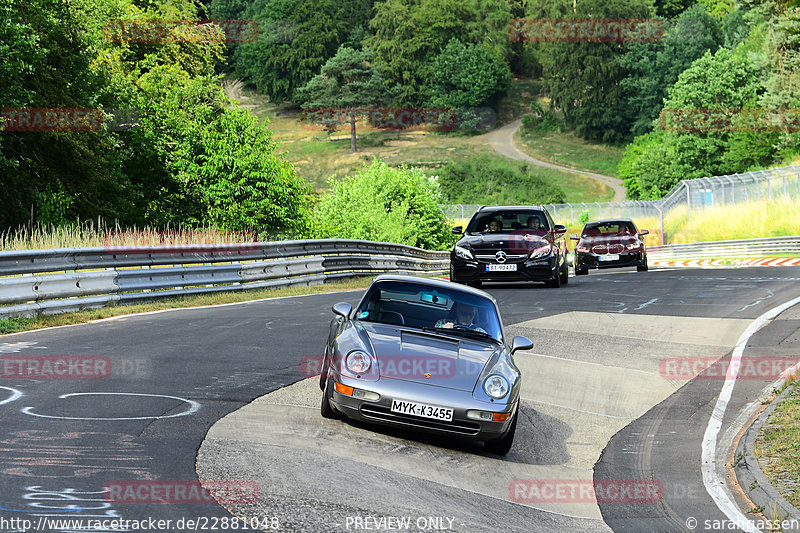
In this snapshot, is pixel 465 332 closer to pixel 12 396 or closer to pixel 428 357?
pixel 428 357

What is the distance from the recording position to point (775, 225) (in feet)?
152

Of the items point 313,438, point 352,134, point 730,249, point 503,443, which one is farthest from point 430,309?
point 352,134

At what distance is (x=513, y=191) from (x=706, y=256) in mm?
52455

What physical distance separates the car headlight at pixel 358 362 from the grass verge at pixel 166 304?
6.69 m

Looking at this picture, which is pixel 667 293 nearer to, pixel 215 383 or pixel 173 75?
pixel 215 383

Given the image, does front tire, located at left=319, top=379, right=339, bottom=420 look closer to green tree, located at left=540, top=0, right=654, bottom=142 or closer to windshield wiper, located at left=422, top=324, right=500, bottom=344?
windshield wiper, located at left=422, top=324, right=500, bottom=344

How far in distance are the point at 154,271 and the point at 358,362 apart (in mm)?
10417

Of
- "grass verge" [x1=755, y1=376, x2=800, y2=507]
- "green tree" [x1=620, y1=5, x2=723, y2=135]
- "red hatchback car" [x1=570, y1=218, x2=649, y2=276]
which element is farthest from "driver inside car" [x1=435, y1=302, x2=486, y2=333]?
"green tree" [x1=620, y1=5, x2=723, y2=135]

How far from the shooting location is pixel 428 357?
8.11 metres

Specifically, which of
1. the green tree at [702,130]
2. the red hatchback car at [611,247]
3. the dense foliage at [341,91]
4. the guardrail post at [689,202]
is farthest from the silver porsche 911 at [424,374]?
the green tree at [702,130]


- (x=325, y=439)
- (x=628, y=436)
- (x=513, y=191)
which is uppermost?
(x=325, y=439)

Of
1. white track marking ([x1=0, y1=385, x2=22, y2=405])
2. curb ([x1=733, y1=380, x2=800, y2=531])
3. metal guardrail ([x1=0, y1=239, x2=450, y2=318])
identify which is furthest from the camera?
metal guardrail ([x1=0, y1=239, x2=450, y2=318])

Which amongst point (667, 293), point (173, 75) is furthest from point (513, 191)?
point (667, 293)

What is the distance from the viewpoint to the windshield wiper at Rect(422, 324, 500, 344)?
881 centimetres
